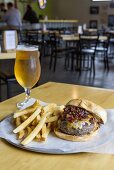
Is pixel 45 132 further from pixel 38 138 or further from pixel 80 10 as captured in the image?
pixel 80 10

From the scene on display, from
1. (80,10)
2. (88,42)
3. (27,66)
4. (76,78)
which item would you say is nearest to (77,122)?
(27,66)

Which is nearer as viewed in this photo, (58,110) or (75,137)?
(75,137)

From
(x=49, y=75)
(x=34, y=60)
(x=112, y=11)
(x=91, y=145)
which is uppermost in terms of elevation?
(x=112, y=11)

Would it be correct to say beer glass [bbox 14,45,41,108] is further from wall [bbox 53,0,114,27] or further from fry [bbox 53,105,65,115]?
wall [bbox 53,0,114,27]

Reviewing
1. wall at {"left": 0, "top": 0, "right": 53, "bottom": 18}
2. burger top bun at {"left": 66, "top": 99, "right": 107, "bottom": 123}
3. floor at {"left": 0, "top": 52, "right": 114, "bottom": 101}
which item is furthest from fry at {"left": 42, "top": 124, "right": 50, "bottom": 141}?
wall at {"left": 0, "top": 0, "right": 53, "bottom": 18}

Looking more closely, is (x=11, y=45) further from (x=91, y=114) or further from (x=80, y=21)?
(x=80, y=21)

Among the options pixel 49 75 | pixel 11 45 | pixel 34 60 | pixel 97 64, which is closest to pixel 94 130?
pixel 34 60

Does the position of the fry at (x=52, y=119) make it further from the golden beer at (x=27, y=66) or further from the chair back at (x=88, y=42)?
the chair back at (x=88, y=42)
